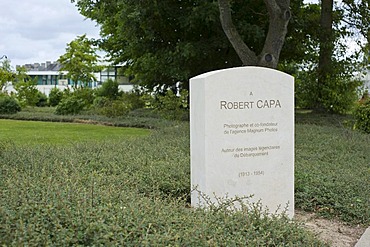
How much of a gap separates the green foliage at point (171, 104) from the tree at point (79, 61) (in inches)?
757

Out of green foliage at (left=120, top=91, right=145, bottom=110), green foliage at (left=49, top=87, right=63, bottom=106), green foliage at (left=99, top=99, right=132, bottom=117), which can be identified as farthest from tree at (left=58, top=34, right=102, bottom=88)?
green foliage at (left=99, top=99, right=132, bottom=117)

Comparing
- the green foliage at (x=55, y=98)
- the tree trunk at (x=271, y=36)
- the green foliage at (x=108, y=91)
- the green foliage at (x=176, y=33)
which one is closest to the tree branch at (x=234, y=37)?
the tree trunk at (x=271, y=36)

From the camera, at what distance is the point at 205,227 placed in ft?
13.1

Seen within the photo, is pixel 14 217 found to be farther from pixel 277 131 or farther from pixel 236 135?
pixel 277 131

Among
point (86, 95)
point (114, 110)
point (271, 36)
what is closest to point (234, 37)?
point (271, 36)

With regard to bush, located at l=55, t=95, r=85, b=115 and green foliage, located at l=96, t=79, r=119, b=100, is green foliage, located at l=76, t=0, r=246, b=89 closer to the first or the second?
bush, located at l=55, t=95, r=85, b=115

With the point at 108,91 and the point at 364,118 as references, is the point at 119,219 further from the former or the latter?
the point at 108,91

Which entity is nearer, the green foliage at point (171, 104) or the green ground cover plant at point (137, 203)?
the green ground cover plant at point (137, 203)

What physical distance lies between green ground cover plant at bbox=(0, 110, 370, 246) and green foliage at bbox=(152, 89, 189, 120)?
886 centimetres

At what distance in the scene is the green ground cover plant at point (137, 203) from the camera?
3590 mm

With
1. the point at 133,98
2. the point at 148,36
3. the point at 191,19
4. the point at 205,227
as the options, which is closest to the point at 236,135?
the point at 205,227

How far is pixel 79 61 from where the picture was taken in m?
36.7

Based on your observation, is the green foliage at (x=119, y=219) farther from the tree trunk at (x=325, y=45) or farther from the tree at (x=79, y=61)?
the tree at (x=79, y=61)

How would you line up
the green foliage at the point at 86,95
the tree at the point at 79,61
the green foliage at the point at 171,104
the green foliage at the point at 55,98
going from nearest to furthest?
the green foliage at the point at 171,104 < the green foliage at the point at 86,95 < the green foliage at the point at 55,98 < the tree at the point at 79,61
